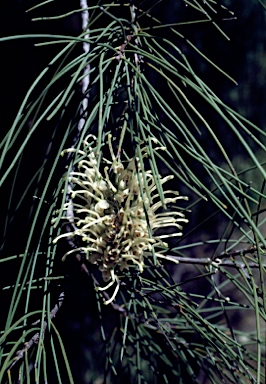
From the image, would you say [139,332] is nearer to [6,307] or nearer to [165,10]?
[6,307]

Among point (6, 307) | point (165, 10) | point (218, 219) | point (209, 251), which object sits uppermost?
point (165, 10)

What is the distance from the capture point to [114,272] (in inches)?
17.7

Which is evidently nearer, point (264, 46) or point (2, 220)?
point (2, 220)

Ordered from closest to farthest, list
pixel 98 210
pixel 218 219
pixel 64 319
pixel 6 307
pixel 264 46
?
1. pixel 98 210
2. pixel 6 307
3. pixel 64 319
4. pixel 264 46
5. pixel 218 219

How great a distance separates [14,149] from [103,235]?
49 cm

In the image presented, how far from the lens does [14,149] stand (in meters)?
0.86

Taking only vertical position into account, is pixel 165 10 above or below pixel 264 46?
above

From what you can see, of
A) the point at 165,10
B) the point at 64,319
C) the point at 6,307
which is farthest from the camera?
the point at 64,319

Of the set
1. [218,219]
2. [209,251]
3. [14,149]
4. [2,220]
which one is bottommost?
[209,251]

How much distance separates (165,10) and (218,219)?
0.70m

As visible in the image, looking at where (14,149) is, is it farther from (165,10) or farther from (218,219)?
(218,219)

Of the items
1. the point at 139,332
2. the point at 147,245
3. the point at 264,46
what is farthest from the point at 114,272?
the point at 264,46

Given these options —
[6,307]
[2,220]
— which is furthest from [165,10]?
[6,307]

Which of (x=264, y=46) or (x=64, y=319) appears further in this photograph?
(x=264, y=46)
